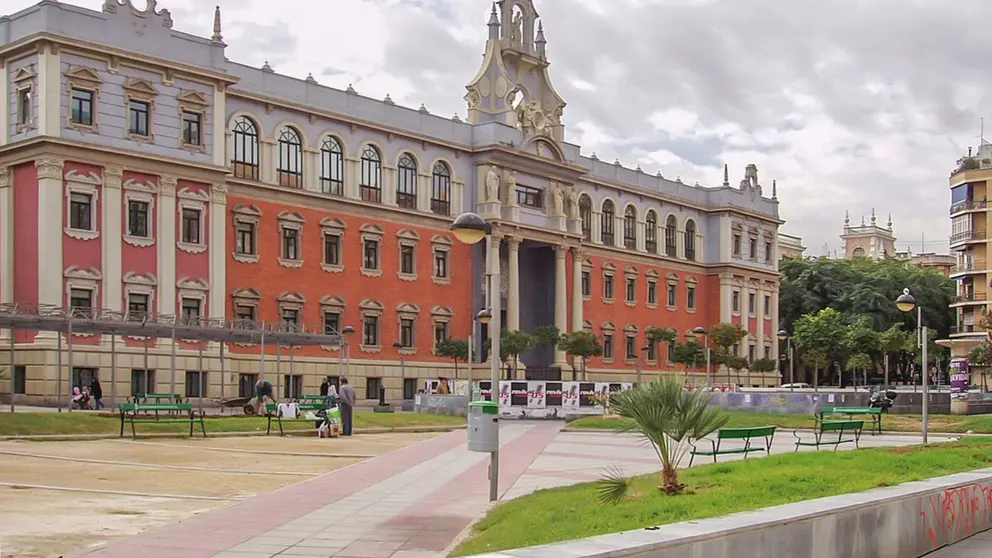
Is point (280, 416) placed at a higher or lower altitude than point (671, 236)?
lower

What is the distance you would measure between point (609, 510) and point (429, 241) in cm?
4766

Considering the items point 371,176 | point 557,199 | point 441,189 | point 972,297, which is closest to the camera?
point 371,176

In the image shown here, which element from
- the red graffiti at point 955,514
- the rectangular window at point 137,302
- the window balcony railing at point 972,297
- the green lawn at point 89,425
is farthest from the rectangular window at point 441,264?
the red graffiti at point 955,514

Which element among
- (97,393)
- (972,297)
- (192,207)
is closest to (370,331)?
(192,207)

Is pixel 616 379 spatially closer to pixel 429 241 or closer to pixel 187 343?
pixel 429 241

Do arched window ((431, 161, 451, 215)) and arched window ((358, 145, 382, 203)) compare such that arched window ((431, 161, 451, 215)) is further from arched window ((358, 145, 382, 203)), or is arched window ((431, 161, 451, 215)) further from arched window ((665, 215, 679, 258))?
arched window ((665, 215, 679, 258))

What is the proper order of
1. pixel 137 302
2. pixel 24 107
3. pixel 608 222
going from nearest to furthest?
1. pixel 24 107
2. pixel 137 302
3. pixel 608 222

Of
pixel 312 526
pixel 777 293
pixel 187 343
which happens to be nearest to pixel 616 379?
pixel 777 293

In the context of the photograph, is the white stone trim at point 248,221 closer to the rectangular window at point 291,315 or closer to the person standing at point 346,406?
the rectangular window at point 291,315

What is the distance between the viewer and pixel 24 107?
43594mm

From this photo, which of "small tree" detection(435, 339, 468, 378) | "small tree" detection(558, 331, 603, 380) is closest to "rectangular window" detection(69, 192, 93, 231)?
"small tree" detection(435, 339, 468, 378)

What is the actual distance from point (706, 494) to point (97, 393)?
104 feet

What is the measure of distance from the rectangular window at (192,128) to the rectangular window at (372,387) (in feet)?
45.5

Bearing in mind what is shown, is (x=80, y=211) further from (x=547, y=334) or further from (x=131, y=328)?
(x=547, y=334)
